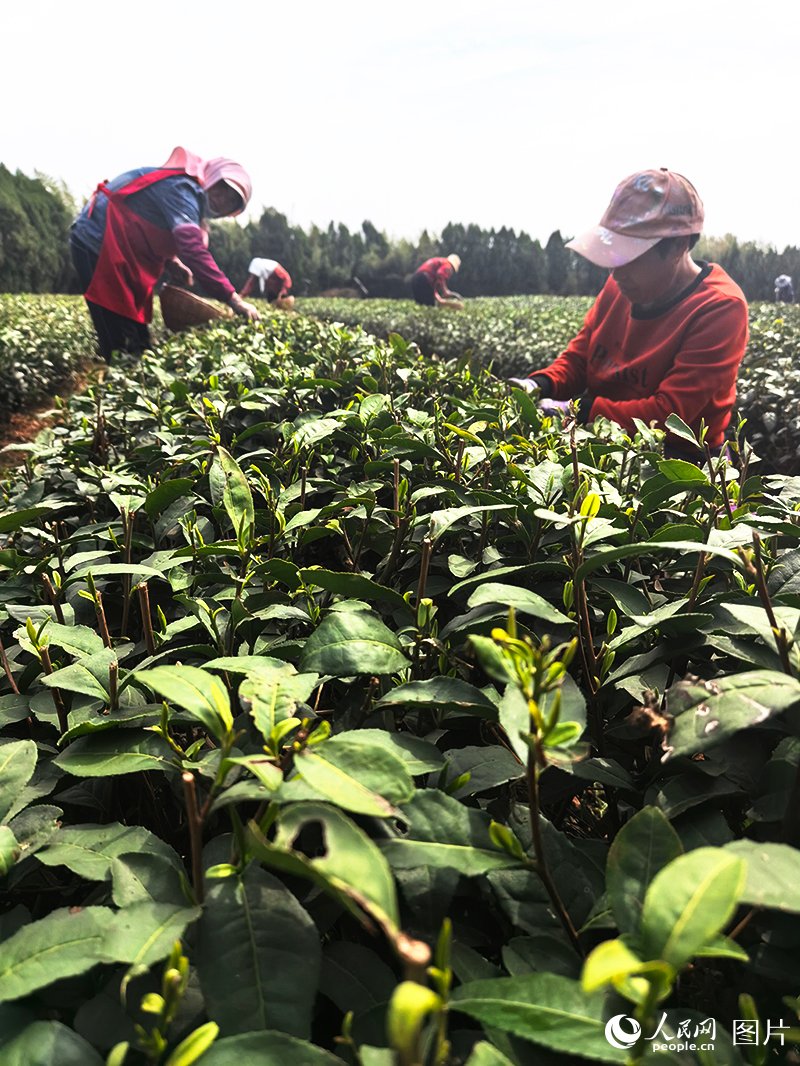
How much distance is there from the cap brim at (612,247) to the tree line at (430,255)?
30566 mm

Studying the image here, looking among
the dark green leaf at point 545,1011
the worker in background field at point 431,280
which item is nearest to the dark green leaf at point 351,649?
the dark green leaf at point 545,1011

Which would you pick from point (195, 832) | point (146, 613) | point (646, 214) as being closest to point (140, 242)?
point (646, 214)

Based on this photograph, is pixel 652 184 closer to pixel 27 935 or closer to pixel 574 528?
pixel 574 528

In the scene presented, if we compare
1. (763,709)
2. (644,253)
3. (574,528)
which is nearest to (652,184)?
(644,253)

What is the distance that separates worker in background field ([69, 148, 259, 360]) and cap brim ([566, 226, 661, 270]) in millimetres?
3605

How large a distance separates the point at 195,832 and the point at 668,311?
397 centimetres

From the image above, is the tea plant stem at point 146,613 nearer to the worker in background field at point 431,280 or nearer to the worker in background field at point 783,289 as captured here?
the worker in background field at point 431,280

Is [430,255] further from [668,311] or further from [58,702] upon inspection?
[58,702]

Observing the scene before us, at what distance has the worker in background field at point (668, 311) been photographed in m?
3.30

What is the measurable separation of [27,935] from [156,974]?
0.42 ft

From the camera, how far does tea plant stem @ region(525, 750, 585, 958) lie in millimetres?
534

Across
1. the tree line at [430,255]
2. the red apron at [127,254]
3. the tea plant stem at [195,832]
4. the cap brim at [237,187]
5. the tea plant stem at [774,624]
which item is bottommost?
the tea plant stem at [195,832]

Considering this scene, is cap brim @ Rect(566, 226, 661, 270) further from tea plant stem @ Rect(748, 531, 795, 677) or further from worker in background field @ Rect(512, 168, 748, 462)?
tea plant stem @ Rect(748, 531, 795, 677)

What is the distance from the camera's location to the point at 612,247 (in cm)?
347
